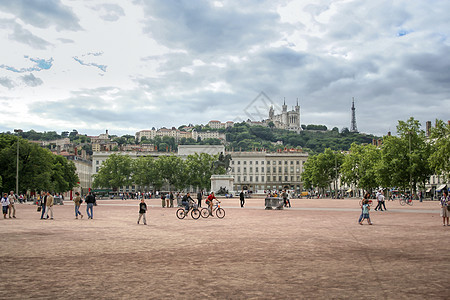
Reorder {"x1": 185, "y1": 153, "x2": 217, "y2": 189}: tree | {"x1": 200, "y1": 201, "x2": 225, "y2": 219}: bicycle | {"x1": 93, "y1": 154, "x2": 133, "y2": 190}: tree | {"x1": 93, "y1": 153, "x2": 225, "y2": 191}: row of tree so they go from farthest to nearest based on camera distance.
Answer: {"x1": 185, "y1": 153, "x2": 217, "y2": 189}: tree → {"x1": 93, "y1": 153, "x2": 225, "y2": 191}: row of tree → {"x1": 93, "y1": 154, "x2": 133, "y2": 190}: tree → {"x1": 200, "y1": 201, "x2": 225, "y2": 219}: bicycle

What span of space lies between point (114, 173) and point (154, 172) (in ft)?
35.9

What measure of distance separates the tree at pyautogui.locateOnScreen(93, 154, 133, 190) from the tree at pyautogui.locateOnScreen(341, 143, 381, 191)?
199ft

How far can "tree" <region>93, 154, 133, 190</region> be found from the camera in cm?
12519

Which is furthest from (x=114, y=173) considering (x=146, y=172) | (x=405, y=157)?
(x=405, y=157)

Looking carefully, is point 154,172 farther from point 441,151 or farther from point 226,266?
point 226,266

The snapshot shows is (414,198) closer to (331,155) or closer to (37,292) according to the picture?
(331,155)

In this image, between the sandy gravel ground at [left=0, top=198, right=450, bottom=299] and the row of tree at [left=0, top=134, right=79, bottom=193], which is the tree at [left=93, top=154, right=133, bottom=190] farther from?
the sandy gravel ground at [left=0, top=198, right=450, bottom=299]

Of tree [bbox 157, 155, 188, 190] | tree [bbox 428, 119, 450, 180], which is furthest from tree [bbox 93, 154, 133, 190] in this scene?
tree [bbox 428, 119, 450, 180]

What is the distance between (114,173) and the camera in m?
127

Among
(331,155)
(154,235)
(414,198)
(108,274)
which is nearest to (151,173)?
(331,155)

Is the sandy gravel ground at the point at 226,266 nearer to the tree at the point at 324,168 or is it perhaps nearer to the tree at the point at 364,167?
the tree at the point at 364,167

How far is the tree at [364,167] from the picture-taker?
80.6 metres

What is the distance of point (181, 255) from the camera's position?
42.3 ft

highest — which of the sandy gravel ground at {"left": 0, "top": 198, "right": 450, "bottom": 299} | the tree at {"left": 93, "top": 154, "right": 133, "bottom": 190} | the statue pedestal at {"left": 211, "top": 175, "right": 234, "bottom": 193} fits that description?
the tree at {"left": 93, "top": 154, "right": 133, "bottom": 190}
